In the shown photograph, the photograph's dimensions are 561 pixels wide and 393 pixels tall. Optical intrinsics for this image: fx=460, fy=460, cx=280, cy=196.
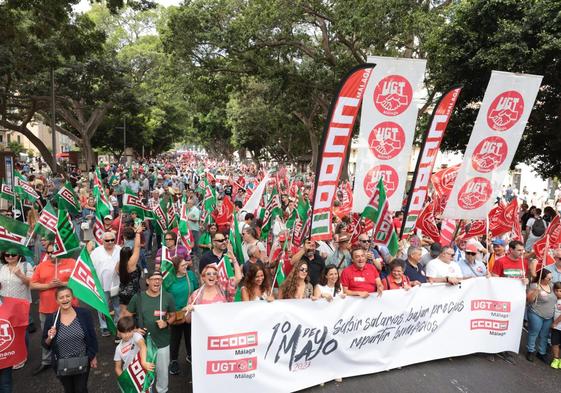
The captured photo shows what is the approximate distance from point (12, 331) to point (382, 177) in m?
5.20

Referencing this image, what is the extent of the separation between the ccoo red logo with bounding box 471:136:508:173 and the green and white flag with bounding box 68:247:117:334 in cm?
586

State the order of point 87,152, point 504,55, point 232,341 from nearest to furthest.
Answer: point 232,341, point 504,55, point 87,152

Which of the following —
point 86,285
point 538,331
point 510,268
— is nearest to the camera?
point 86,285

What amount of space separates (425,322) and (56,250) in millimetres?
4645

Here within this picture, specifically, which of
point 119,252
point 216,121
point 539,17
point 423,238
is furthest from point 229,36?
point 216,121

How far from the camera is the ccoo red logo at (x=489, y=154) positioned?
7.39 metres

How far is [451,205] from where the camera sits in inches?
291

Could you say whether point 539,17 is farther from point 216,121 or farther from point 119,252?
point 216,121

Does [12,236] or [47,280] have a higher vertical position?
[12,236]

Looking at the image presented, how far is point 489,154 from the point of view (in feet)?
24.4

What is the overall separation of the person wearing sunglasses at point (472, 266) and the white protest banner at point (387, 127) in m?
1.27

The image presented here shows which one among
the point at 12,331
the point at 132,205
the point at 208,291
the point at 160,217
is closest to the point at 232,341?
the point at 208,291

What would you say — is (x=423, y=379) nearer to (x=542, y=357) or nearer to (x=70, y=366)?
(x=542, y=357)

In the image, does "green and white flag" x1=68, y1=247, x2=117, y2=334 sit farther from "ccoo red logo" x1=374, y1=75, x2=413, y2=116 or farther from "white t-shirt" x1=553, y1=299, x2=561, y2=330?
"white t-shirt" x1=553, y1=299, x2=561, y2=330
